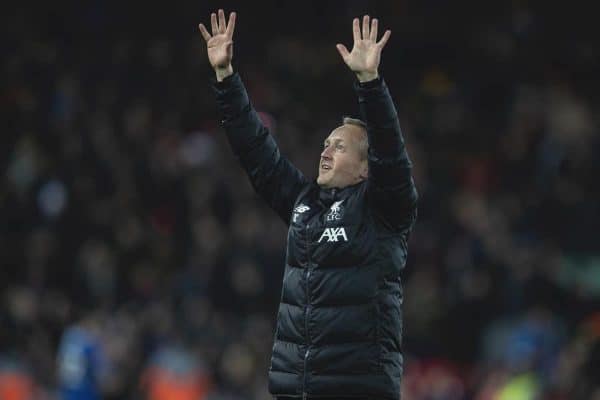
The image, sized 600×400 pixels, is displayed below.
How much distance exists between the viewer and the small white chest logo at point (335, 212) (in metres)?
4.67

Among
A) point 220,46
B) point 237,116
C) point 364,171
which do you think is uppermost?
point 220,46

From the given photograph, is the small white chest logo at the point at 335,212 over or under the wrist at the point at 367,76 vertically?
under

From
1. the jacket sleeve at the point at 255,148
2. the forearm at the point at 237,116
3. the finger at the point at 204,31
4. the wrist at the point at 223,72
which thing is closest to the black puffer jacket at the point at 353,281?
the jacket sleeve at the point at 255,148

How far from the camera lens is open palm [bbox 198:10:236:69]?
4.93 m

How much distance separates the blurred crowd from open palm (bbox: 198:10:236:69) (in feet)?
14.2

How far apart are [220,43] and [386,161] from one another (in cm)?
85

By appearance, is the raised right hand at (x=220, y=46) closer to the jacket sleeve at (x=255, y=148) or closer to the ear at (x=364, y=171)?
the jacket sleeve at (x=255, y=148)

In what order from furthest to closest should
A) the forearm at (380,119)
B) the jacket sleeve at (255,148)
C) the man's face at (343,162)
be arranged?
1. the jacket sleeve at (255,148)
2. the man's face at (343,162)
3. the forearm at (380,119)

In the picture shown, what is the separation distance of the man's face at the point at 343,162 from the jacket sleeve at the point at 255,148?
21 cm

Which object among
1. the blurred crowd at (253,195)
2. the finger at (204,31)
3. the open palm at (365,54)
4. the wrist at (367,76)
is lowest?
the blurred crowd at (253,195)

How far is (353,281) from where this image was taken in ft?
15.0

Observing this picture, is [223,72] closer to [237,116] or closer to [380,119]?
[237,116]

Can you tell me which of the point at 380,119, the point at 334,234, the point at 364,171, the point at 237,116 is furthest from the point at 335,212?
the point at 237,116

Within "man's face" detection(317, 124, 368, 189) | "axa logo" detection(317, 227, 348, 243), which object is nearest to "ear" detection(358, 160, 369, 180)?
"man's face" detection(317, 124, 368, 189)
